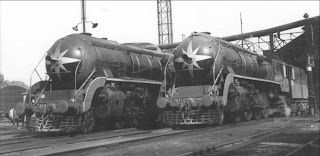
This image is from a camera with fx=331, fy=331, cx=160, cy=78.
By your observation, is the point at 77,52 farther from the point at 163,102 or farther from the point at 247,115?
the point at 247,115

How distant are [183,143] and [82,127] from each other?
4.46m

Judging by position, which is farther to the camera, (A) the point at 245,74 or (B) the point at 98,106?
(A) the point at 245,74

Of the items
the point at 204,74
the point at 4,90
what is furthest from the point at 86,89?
the point at 4,90

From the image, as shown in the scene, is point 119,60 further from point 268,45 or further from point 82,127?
point 268,45

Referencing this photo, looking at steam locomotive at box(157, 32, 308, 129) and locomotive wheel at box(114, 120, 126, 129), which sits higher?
steam locomotive at box(157, 32, 308, 129)

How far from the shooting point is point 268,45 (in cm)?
2808

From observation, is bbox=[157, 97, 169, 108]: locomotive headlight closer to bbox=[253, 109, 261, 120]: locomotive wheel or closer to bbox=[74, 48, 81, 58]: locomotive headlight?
bbox=[74, 48, 81, 58]: locomotive headlight

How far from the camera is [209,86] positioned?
12.6m

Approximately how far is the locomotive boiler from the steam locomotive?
150cm

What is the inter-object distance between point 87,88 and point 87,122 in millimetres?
1247

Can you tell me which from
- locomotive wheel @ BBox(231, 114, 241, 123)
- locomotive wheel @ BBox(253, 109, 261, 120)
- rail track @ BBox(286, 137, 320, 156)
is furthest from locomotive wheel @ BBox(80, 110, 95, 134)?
locomotive wheel @ BBox(253, 109, 261, 120)

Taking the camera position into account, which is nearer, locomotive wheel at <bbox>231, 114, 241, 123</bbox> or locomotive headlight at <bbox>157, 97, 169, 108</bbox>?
locomotive headlight at <bbox>157, 97, 169, 108</bbox>

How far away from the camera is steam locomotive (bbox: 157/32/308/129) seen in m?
12.1

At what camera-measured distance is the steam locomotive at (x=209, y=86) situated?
12078 millimetres
